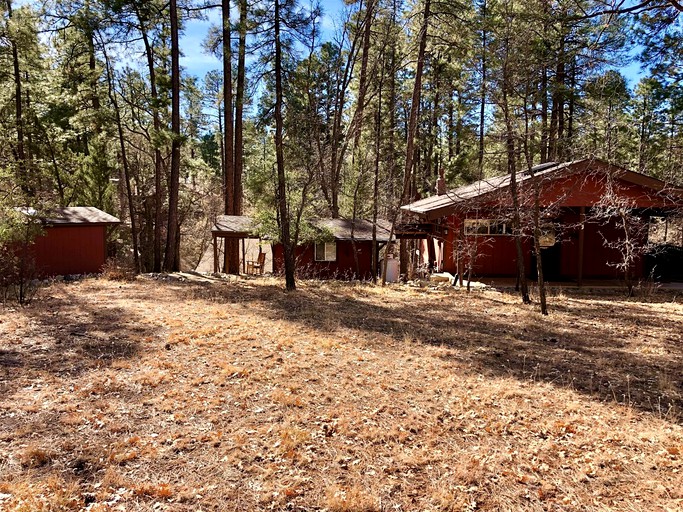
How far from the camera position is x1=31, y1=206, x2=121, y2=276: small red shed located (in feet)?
49.6

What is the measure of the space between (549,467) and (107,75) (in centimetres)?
2019

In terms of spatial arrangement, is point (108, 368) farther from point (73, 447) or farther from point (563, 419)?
point (563, 419)

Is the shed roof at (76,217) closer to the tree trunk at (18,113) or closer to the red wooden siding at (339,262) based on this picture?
the tree trunk at (18,113)

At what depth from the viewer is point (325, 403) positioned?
4.59 m

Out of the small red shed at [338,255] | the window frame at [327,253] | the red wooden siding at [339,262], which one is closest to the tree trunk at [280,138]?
the small red shed at [338,255]

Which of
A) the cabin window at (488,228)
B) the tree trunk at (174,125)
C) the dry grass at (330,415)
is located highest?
the tree trunk at (174,125)

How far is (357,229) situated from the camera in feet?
66.9

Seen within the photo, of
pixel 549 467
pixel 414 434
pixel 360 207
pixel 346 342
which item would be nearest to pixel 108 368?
pixel 346 342

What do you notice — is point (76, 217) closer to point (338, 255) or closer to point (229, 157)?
point (229, 157)

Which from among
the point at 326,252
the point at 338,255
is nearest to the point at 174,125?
the point at 326,252

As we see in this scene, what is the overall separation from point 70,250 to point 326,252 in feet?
33.3

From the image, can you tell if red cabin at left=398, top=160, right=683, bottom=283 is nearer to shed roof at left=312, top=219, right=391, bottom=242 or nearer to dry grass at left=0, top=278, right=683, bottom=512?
shed roof at left=312, top=219, right=391, bottom=242

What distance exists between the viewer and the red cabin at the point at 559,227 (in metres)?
13.2

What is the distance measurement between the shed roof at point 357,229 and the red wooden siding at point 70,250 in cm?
852
